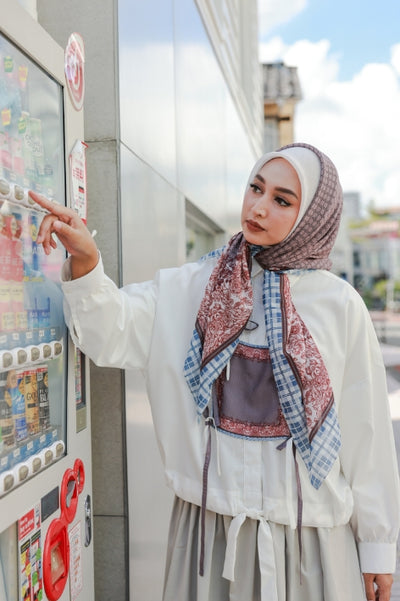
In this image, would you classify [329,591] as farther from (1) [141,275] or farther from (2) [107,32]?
(2) [107,32]

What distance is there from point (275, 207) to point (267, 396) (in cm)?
52

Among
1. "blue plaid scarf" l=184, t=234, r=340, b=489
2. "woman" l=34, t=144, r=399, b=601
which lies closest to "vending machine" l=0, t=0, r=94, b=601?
"woman" l=34, t=144, r=399, b=601

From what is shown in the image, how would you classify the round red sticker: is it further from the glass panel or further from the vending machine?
the glass panel

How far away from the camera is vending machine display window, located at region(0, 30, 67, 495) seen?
4.44ft

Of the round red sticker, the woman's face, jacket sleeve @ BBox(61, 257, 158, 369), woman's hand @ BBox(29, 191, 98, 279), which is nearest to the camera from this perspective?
woman's hand @ BBox(29, 191, 98, 279)

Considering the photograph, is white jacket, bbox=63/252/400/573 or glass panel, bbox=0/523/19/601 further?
white jacket, bbox=63/252/400/573

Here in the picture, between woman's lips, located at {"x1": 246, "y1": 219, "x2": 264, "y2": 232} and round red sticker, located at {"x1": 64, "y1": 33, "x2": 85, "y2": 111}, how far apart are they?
674mm

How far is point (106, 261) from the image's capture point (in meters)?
2.11

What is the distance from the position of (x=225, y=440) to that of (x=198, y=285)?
1.49ft

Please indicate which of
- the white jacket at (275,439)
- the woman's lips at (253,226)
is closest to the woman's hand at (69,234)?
the white jacket at (275,439)

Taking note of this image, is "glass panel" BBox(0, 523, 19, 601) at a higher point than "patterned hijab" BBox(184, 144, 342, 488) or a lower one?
lower

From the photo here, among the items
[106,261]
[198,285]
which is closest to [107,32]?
[106,261]

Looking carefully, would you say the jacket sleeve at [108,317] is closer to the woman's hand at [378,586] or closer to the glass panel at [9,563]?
the glass panel at [9,563]

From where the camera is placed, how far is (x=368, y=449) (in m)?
1.64
